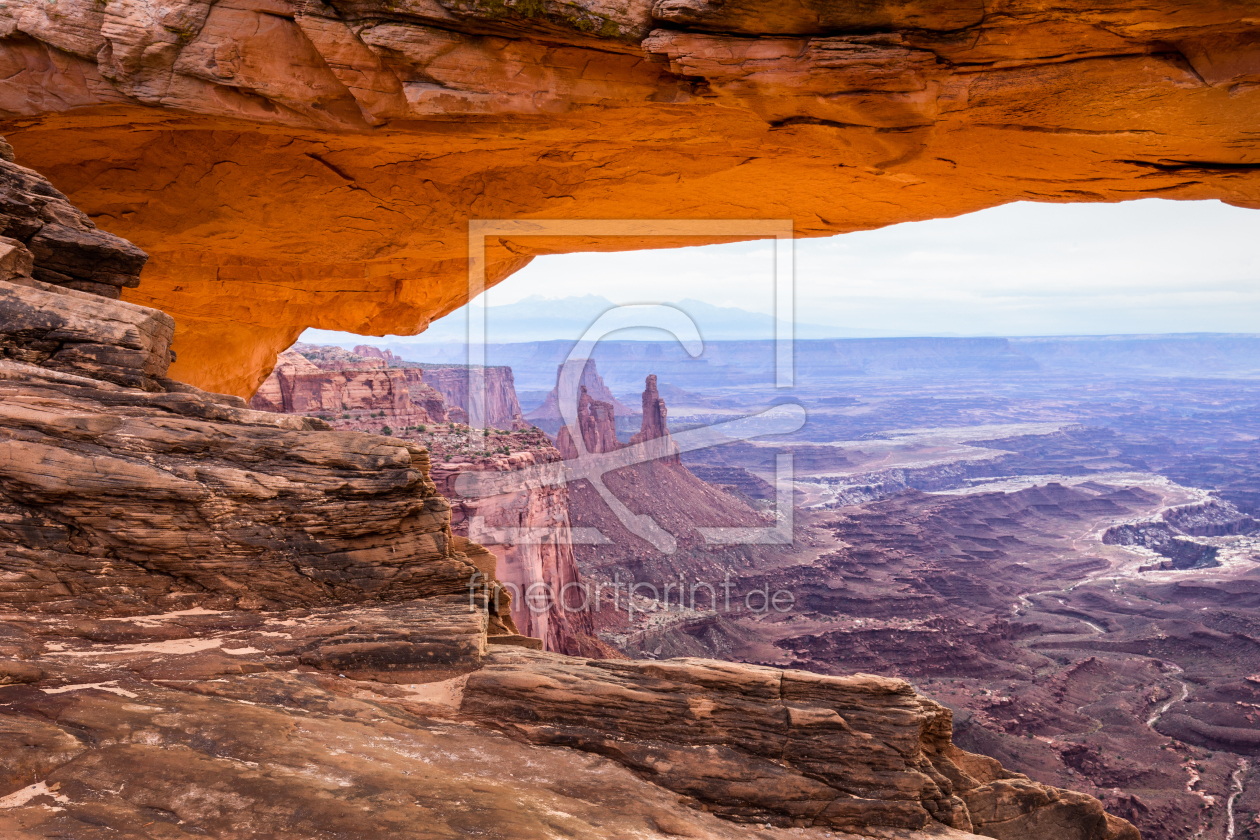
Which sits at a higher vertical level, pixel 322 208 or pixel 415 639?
pixel 322 208

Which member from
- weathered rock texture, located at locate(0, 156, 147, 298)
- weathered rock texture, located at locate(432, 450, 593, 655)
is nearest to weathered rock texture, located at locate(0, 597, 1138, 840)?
weathered rock texture, located at locate(0, 156, 147, 298)

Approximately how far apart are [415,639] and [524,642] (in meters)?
1.57

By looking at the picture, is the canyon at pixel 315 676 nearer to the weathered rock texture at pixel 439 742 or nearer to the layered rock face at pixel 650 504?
the weathered rock texture at pixel 439 742

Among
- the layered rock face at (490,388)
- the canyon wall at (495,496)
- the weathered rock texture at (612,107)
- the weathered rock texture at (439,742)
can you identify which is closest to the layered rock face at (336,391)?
the canyon wall at (495,496)

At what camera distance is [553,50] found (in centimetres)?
864

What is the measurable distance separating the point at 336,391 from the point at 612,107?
3163cm

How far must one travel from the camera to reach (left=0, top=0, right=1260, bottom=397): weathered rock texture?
7723 mm

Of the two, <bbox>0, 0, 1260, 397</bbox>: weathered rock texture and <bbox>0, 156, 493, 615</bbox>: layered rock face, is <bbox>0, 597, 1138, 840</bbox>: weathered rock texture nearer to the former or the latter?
<bbox>0, 156, 493, 615</bbox>: layered rock face

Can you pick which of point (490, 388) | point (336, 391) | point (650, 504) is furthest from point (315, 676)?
point (490, 388)

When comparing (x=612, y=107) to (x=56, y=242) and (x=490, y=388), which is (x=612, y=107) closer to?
(x=56, y=242)

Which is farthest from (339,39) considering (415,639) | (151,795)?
(151,795)

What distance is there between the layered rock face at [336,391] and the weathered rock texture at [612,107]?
78.9 feet

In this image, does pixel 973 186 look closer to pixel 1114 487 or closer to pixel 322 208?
pixel 322 208

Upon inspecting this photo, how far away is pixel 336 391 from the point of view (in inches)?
1467
